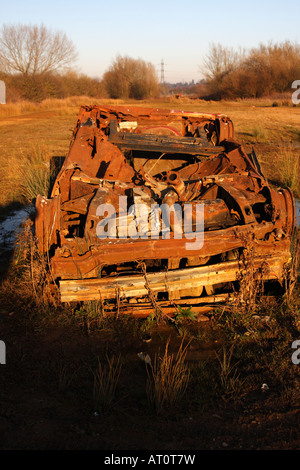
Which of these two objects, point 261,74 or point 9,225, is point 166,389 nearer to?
point 9,225

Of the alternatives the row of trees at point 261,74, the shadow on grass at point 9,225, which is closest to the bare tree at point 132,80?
the row of trees at point 261,74

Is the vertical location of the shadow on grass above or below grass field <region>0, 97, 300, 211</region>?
below

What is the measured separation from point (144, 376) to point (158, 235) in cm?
118

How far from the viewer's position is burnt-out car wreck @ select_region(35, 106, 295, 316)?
3303 mm

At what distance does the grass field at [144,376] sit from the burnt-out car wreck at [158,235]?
0.26 m

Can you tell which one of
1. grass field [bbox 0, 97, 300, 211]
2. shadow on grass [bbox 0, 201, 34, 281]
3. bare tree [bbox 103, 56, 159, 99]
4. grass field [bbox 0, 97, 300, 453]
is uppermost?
bare tree [bbox 103, 56, 159, 99]

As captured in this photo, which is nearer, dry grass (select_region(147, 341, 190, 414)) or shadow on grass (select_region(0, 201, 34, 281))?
dry grass (select_region(147, 341, 190, 414))

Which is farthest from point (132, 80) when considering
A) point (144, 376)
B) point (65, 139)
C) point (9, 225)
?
point (144, 376)

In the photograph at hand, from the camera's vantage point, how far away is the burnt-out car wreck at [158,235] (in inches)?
130

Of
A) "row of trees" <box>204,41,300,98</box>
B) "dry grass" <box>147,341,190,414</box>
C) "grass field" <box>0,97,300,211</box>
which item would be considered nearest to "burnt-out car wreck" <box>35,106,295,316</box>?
"dry grass" <box>147,341,190,414</box>

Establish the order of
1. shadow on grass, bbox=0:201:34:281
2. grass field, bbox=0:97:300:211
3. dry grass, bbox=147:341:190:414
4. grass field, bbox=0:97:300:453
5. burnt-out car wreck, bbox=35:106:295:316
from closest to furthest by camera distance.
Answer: grass field, bbox=0:97:300:453 → dry grass, bbox=147:341:190:414 → burnt-out car wreck, bbox=35:106:295:316 → shadow on grass, bbox=0:201:34:281 → grass field, bbox=0:97:300:211

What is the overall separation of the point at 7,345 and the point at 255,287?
7.54 ft

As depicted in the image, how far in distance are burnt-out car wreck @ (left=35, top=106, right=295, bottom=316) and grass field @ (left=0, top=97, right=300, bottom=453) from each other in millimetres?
256

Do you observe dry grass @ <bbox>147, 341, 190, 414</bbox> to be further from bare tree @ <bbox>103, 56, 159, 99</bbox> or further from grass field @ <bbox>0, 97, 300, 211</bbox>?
bare tree @ <bbox>103, 56, 159, 99</bbox>
